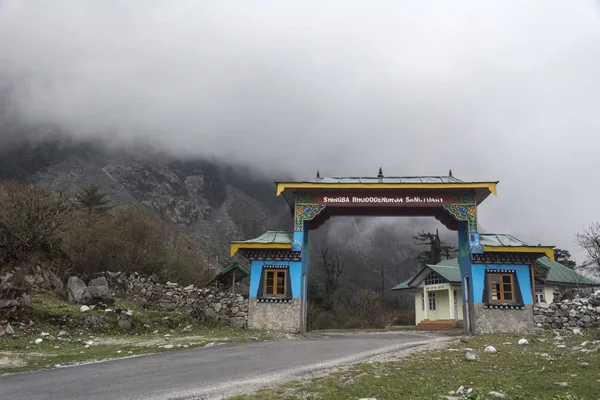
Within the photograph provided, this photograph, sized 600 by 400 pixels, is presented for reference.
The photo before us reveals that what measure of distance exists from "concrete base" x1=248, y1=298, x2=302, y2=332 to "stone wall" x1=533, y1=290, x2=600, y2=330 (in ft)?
34.4

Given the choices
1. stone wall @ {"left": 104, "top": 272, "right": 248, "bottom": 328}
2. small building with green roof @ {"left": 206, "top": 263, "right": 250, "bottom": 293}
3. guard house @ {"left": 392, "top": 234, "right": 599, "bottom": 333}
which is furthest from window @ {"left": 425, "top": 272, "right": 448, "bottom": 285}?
stone wall @ {"left": 104, "top": 272, "right": 248, "bottom": 328}

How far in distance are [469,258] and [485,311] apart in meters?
2.41

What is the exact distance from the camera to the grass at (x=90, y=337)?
11.0 metres

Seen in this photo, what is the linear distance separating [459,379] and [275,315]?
518 inches

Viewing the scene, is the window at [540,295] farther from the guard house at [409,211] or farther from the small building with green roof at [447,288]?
the guard house at [409,211]

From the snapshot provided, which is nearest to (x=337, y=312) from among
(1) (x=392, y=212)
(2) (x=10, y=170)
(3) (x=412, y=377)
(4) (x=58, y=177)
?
(1) (x=392, y=212)

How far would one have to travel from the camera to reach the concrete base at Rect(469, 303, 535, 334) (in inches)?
770

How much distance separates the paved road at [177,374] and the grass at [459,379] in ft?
3.12

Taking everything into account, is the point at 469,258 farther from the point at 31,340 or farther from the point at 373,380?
the point at 31,340

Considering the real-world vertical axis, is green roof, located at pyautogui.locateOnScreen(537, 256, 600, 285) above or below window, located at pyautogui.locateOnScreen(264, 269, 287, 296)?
above

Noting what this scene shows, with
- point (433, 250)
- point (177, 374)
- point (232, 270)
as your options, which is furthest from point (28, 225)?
point (433, 250)

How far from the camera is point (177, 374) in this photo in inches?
339

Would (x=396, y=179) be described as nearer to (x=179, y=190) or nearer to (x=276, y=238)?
(x=276, y=238)

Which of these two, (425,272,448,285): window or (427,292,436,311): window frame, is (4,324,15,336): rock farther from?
(427,292,436,311): window frame
